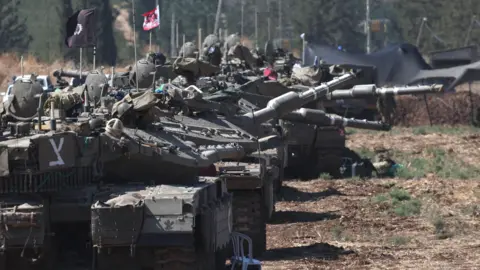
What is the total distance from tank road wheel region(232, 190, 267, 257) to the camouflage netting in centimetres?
3288

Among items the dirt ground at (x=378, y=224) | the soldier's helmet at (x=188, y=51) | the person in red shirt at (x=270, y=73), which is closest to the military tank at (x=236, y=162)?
the dirt ground at (x=378, y=224)

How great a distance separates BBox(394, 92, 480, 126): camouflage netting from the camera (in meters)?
52.3

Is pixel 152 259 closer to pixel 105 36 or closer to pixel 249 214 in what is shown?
pixel 249 214

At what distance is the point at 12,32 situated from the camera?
51219 millimetres

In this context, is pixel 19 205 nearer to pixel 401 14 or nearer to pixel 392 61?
pixel 392 61

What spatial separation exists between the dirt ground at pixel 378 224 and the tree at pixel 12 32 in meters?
19.8

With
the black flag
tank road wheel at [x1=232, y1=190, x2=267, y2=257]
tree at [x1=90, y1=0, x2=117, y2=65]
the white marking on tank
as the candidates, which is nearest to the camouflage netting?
tree at [x1=90, y1=0, x2=117, y2=65]

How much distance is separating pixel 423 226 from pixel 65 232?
9309mm

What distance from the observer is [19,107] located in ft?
56.2

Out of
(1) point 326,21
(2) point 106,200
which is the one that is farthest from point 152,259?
(1) point 326,21

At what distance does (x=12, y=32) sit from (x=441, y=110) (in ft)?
53.0

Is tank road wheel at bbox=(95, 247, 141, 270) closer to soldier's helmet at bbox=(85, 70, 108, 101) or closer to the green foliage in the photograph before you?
soldier's helmet at bbox=(85, 70, 108, 101)

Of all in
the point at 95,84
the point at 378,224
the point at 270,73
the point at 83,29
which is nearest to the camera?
the point at 95,84

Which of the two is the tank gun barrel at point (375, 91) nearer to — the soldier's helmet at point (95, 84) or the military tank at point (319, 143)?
the military tank at point (319, 143)
